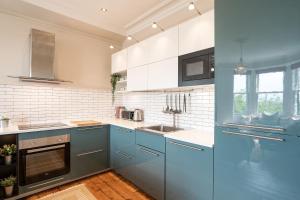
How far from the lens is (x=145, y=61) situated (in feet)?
8.44

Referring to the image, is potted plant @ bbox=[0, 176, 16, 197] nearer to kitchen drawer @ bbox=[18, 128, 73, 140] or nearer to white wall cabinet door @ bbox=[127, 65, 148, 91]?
kitchen drawer @ bbox=[18, 128, 73, 140]

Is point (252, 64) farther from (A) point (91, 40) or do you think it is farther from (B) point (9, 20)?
(B) point (9, 20)

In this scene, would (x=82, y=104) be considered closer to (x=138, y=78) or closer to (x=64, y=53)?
(x=64, y=53)

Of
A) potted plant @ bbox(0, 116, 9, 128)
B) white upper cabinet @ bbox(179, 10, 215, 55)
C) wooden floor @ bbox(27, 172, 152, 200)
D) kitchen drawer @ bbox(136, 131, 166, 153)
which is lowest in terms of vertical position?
wooden floor @ bbox(27, 172, 152, 200)

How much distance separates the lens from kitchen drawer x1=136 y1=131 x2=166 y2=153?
196 cm

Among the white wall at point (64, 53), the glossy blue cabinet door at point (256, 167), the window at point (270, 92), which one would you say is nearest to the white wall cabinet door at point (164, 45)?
the window at point (270, 92)

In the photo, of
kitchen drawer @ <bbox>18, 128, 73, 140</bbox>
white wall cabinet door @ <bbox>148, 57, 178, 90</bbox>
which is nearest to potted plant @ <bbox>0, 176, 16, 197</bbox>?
kitchen drawer @ <bbox>18, 128, 73, 140</bbox>

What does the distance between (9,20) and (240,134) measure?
3.39 m

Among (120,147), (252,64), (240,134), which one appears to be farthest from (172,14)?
(120,147)

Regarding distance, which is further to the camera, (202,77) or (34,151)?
(34,151)

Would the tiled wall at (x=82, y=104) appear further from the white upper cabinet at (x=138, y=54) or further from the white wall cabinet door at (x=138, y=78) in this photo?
the white upper cabinet at (x=138, y=54)

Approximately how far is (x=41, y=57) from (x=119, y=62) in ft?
4.16

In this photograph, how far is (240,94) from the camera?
51.4 inches

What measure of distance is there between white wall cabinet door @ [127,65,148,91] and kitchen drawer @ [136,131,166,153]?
29.2 inches
